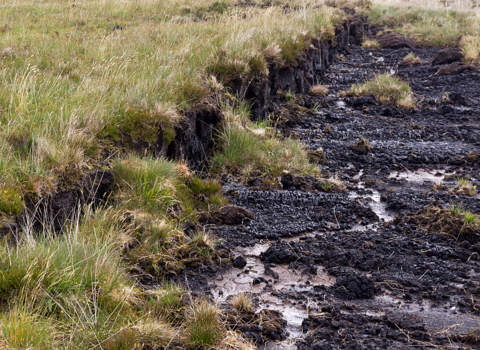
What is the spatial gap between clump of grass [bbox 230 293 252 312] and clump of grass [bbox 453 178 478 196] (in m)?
4.02

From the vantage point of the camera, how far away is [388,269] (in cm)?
416

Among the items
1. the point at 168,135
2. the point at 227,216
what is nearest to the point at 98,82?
the point at 168,135

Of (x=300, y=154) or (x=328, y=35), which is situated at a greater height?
(x=328, y=35)

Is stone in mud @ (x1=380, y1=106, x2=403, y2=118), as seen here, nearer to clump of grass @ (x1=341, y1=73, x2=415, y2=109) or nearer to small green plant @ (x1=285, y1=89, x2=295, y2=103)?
clump of grass @ (x1=341, y1=73, x2=415, y2=109)

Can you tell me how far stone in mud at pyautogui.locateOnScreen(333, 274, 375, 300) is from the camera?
3693 mm

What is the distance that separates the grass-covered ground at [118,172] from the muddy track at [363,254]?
488 mm

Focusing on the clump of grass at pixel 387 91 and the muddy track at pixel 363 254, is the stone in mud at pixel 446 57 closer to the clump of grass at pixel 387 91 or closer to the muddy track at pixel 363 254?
the clump of grass at pixel 387 91

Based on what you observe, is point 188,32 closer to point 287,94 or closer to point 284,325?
point 287,94

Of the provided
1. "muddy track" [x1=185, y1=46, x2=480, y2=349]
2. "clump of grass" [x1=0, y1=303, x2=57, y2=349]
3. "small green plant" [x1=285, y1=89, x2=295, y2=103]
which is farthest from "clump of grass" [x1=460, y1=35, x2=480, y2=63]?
"clump of grass" [x1=0, y1=303, x2=57, y2=349]

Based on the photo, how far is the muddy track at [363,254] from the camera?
3.21 meters

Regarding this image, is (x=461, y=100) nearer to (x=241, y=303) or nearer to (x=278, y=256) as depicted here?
(x=278, y=256)

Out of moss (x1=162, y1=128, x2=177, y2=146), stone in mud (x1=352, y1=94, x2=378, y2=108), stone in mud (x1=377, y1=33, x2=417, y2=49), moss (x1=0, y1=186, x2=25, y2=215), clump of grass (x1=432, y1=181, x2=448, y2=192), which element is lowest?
clump of grass (x1=432, y1=181, x2=448, y2=192)

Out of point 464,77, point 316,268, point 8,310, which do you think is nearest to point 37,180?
point 8,310

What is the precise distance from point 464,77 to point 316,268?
37.1 feet
